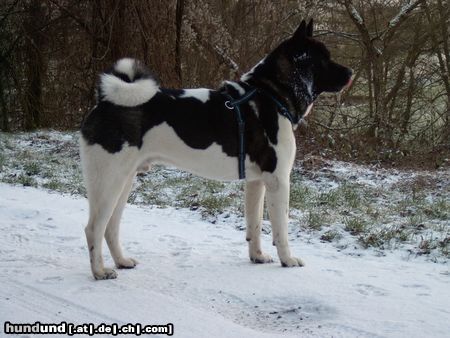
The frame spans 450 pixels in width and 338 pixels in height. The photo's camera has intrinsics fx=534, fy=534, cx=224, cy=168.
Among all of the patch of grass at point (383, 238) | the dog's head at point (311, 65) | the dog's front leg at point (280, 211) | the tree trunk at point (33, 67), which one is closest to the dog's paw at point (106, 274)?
the dog's front leg at point (280, 211)

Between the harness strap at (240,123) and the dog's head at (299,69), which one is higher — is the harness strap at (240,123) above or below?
below

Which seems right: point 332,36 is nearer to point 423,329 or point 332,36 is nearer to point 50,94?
point 50,94

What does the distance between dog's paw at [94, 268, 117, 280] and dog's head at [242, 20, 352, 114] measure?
66.4 inches

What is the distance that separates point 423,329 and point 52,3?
11956 millimetres

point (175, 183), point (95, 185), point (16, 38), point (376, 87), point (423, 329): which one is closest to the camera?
point (423, 329)

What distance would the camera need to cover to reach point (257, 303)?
3180mm

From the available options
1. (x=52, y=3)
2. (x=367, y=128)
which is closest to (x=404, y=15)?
(x=367, y=128)

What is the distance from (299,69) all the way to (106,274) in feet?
6.59

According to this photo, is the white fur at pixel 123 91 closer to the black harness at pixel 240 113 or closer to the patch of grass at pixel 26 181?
the black harness at pixel 240 113

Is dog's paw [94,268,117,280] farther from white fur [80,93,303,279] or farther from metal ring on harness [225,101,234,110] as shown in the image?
metal ring on harness [225,101,234,110]

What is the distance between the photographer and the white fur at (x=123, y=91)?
138 inches

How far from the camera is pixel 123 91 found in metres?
3.50

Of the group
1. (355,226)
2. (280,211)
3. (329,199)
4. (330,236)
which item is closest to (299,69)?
(280,211)

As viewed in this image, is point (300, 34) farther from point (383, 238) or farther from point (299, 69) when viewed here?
point (383, 238)
